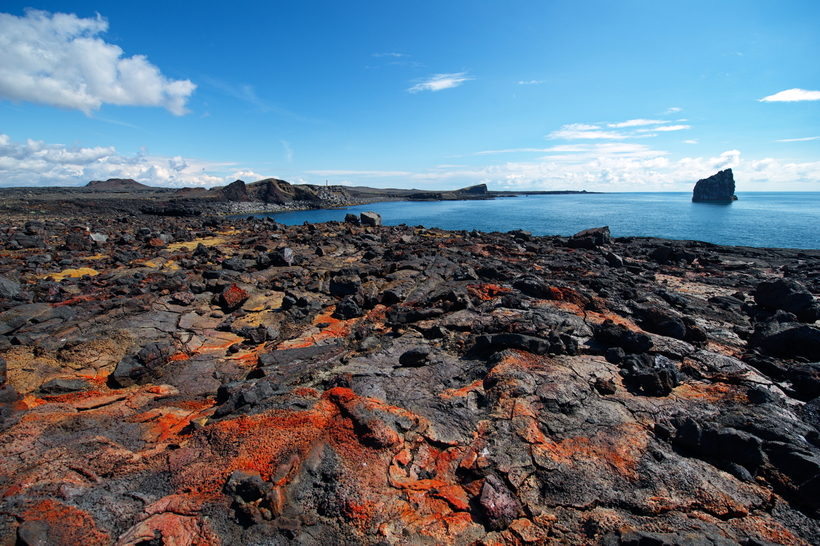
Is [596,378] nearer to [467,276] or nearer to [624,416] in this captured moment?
[624,416]

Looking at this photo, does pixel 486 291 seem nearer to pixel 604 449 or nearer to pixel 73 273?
pixel 604 449

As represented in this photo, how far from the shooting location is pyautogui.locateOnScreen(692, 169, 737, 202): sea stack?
349 ft

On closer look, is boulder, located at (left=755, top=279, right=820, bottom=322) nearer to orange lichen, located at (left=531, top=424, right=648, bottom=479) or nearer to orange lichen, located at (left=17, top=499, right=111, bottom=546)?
orange lichen, located at (left=531, top=424, right=648, bottom=479)

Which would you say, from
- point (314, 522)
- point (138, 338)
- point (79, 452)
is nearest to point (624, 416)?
point (314, 522)

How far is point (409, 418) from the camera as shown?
207 inches

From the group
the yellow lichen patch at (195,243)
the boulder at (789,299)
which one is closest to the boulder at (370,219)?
the yellow lichen patch at (195,243)

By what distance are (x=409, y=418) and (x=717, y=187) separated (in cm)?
14268

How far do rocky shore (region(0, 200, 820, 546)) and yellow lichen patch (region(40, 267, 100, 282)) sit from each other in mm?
2875

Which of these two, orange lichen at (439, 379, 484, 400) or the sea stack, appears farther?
the sea stack

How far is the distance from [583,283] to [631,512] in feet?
32.2

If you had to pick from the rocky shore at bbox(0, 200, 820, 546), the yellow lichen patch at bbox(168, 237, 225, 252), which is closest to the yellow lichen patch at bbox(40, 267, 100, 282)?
the rocky shore at bbox(0, 200, 820, 546)

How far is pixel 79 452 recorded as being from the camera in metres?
4.60

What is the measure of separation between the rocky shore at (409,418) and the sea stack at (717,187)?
130111mm

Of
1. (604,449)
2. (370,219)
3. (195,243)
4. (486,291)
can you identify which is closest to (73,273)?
(195,243)
